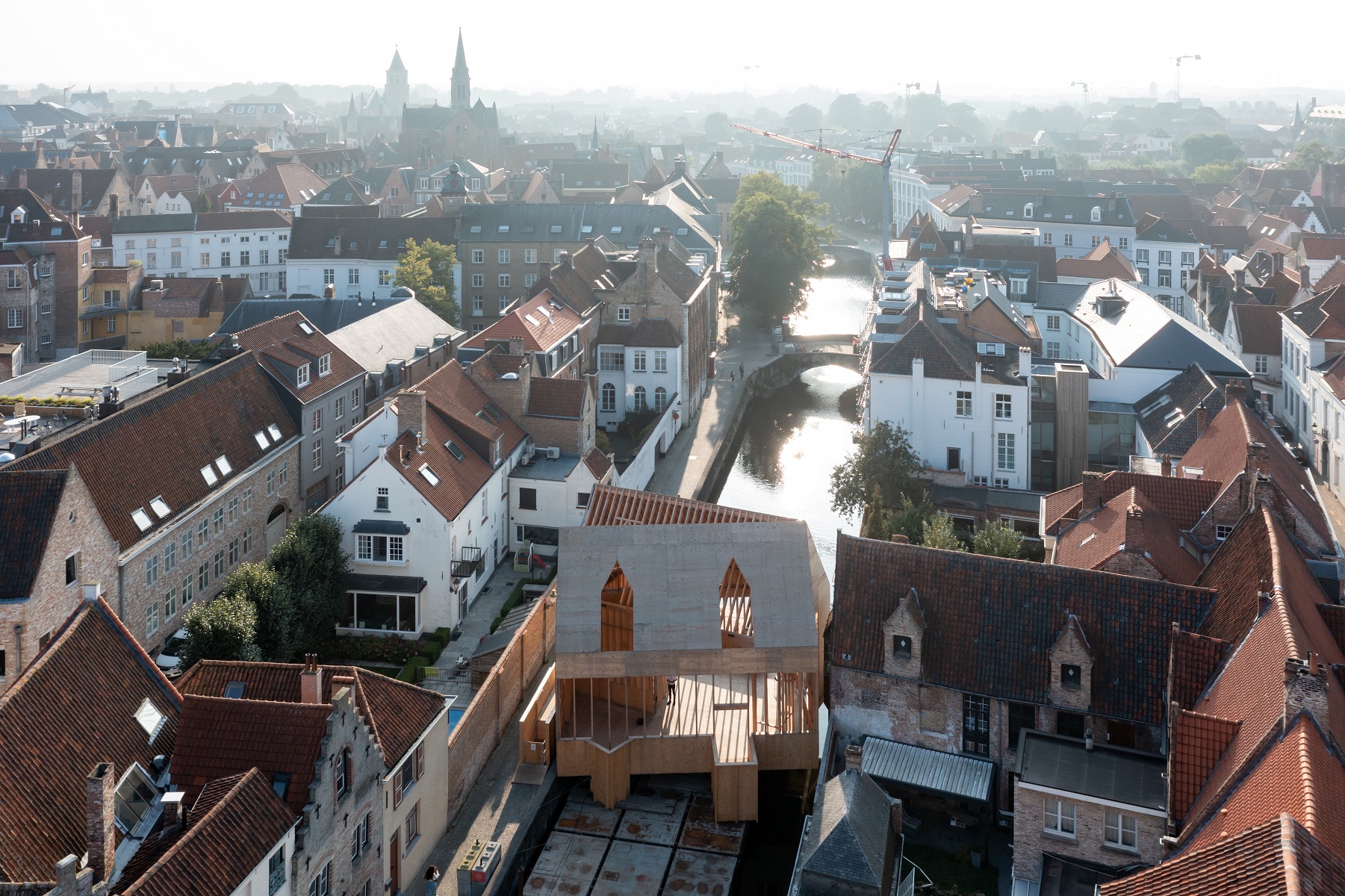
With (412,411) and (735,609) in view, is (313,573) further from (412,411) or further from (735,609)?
(735,609)

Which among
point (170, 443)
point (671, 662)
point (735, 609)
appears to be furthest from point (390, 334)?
point (671, 662)

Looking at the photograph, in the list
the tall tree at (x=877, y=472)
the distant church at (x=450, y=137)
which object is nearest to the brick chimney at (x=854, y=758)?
the tall tree at (x=877, y=472)

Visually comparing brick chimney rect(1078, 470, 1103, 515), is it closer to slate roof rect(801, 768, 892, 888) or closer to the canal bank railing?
slate roof rect(801, 768, 892, 888)

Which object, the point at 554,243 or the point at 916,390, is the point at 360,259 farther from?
the point at 916,390

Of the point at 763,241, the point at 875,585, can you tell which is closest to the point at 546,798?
the point at 875,585

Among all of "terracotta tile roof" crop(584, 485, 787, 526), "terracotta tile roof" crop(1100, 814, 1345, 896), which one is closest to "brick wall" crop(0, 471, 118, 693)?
"terracotta tile roof" crop(584, 485, 787, 526)

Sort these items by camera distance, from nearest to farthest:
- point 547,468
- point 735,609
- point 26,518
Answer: point 26,518
point 735,609
point 547,468
